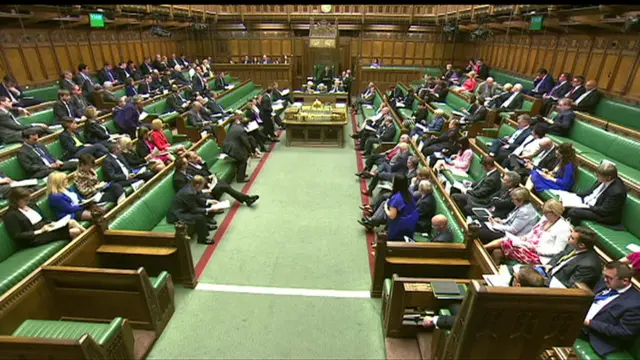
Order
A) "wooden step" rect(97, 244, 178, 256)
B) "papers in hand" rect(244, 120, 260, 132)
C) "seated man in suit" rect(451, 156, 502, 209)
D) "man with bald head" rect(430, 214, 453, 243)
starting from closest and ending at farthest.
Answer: "wooden step" rect(97, 244, 178, 256) → "man with bald head" rect(430, 214, 453, 243) → "seated man in suit" rect(451, 156, 502, 209) → "papers in hand" rect(244, 120, 260, 132)

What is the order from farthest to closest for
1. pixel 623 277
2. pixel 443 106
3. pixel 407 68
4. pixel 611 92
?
pixel 407 68, pixel 443 106, pixel 611 92, pixel 623 277

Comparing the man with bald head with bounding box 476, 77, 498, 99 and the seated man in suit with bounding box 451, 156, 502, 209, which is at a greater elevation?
the man with bald head with bounding box 476, 77, 498, 99

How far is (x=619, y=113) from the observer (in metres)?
7.00

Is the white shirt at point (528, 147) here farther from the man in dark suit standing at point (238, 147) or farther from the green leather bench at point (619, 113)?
the man in dark suit standing at point (238, 147)

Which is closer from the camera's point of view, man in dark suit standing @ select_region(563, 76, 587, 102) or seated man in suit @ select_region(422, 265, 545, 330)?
seated man in suit @ select_region(422, 265, 545, 330)

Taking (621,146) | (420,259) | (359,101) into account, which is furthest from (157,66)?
(621,146)

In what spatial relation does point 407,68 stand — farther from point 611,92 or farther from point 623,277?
point 623,277

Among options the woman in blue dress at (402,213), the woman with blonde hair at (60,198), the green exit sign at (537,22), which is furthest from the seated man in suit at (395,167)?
the green exit sign at (537,22)

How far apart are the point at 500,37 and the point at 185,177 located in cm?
1350

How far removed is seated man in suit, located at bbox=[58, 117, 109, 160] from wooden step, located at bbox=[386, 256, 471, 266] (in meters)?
5.25

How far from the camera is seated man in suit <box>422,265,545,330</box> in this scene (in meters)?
2.69

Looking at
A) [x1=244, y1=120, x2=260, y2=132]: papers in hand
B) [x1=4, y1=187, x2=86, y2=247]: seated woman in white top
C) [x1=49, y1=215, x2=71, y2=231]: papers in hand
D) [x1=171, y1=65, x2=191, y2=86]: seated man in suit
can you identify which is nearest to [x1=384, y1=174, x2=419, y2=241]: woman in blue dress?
[x1=4, y1=187, x2=86, y2=247]: seated woman in white top

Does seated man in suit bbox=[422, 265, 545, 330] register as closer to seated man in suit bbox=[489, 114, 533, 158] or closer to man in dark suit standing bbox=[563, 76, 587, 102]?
seated man in suit bbox=[489, 114, 533, 158]

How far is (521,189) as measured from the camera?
405 centimetres
